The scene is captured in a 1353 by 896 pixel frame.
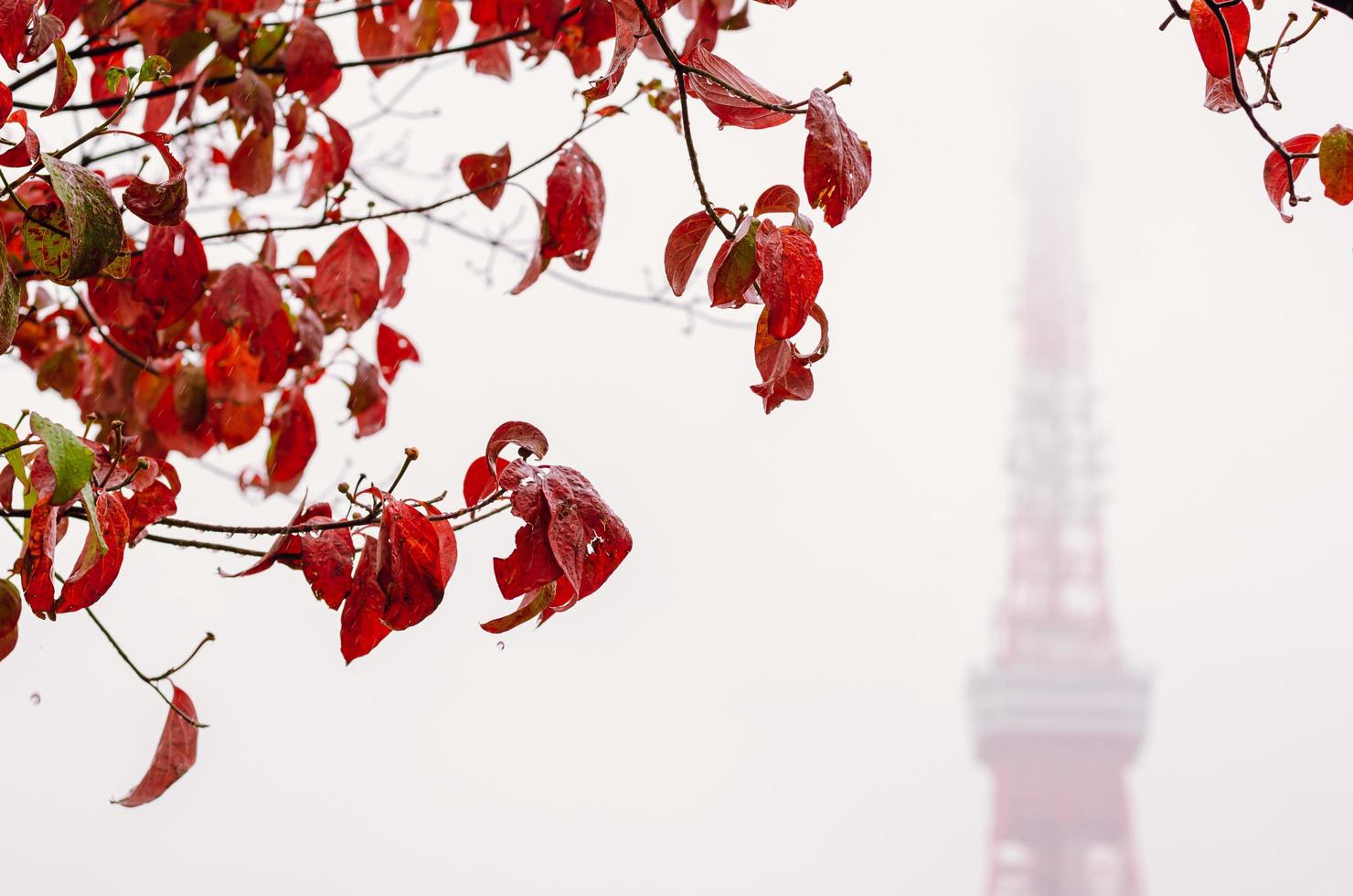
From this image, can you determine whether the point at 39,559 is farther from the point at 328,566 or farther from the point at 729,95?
the point at 729,95

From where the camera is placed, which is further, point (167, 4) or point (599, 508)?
point (167, 4)

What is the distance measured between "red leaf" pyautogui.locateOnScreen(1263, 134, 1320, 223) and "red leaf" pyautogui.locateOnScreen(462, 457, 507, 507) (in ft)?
1.50

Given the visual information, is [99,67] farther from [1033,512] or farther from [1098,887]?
[1098,887]

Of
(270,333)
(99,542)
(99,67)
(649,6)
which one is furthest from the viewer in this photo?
(99,67)

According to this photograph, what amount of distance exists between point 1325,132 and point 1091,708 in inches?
634

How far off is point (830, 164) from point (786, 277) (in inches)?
2.3

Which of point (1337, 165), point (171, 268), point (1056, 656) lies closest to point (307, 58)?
point (171, 268)

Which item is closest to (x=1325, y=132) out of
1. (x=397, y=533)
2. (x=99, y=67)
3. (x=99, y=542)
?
(x=397, y=533)

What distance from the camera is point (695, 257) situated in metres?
0.66

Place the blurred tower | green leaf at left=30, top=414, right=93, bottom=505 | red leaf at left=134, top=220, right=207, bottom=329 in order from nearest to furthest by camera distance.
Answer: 1. green leaf at left=30, top=414, right=93, bottom=505
2. red leaf at left=134, top=220, right=207, bottom=329
3. the blurred tower

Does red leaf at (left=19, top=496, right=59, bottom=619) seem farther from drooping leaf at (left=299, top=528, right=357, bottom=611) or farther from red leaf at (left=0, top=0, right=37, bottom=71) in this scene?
red leaf at (left=0, top=0, right=37, bottom=71)

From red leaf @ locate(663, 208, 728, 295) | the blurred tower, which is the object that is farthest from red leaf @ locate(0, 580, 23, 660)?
the blurred tower

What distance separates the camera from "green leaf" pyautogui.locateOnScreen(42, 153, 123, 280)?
0.49 meters

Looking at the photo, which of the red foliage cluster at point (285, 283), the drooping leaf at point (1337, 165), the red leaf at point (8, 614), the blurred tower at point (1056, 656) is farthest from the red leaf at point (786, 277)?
the blurred tower at point (1056, 656)
